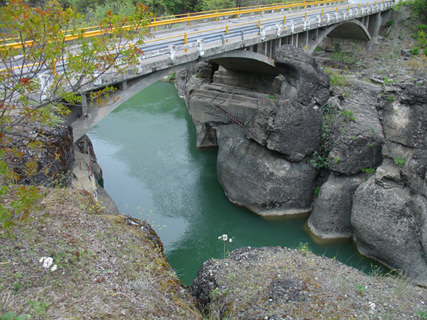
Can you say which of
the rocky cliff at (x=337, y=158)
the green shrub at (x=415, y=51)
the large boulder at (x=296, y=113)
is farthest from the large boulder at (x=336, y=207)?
the green shrub at (x=415, y=51)

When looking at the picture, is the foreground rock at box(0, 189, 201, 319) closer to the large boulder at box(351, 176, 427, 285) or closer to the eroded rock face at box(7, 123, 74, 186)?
the eroded rock face at box(7, 123, 74, 186)

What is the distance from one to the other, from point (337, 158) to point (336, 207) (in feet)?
7.47

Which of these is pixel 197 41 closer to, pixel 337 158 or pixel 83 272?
pixel 337 158

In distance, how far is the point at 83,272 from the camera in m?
7.10

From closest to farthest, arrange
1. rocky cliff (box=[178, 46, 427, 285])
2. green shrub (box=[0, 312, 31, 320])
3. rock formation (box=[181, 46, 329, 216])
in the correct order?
green shrub (box=[0, 312, 31, 320]) → rocky cliff (box=[178, 46, 427, 285]) → rock formation (box=[181, 46, 329, 216])

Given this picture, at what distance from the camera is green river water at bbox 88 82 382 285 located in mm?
16734

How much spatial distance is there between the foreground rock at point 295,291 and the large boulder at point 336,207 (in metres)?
6.42

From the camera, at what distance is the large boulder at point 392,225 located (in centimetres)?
1439

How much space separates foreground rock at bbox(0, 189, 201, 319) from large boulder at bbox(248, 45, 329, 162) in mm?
10854

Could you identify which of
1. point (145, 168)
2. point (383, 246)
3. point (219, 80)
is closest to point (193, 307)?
point (383, 246)

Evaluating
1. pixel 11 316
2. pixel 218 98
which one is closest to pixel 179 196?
pixel 218 98

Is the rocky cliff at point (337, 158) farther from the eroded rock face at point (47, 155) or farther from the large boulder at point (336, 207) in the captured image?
the eroded rock face at point (47, 155)

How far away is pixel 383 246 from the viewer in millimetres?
15086

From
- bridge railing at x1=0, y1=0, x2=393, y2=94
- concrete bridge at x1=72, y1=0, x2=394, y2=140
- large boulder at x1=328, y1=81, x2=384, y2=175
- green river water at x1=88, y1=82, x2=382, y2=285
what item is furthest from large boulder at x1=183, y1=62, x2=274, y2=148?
large boulder at x1=328, y1=81, x2=384, y2=175
